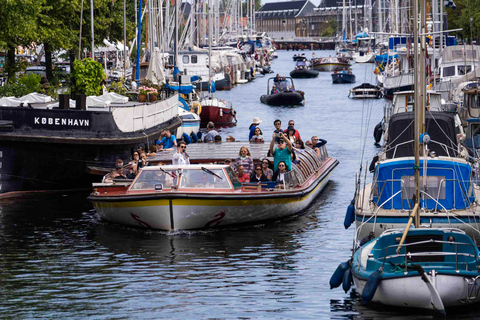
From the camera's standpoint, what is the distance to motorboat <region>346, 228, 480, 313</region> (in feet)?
50.1

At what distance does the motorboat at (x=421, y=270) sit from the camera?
15.3 meters

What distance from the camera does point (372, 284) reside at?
15.5m

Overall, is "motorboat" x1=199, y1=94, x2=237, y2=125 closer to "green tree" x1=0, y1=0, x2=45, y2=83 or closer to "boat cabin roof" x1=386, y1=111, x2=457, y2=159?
"green tree" x1=0, y1=0, x2=45, y2=83

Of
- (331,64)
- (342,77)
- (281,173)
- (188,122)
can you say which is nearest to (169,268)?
(281,173)

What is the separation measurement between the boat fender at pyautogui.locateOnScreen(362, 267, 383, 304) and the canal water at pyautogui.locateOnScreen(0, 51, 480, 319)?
0.55m

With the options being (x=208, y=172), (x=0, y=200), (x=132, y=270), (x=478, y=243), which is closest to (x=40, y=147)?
(x=0, y=200)

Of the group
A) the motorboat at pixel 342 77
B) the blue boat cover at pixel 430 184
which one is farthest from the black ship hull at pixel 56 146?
the motorboat at pixel 342 77

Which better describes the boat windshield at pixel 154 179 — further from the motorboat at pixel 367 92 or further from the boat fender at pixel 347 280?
the motorboat at pixel 367 92

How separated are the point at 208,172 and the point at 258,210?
5.95ft

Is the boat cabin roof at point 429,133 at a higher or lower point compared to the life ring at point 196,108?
lower

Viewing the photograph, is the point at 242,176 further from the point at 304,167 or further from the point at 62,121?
the point at 62,121

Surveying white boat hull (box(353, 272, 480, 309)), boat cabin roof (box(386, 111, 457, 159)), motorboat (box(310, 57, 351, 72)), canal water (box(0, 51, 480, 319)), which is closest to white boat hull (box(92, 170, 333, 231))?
canal water (box(0, 51, 480, 319))

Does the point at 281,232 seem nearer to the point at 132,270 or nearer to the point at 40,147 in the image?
the point at 132,270

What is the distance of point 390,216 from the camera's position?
66.4ft
